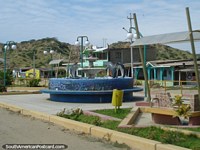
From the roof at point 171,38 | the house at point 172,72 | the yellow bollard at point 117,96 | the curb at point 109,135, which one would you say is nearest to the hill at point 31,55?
the house at point 172,72

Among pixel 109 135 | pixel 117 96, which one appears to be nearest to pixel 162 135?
pixel 109 135

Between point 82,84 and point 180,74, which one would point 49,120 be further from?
point 180,74

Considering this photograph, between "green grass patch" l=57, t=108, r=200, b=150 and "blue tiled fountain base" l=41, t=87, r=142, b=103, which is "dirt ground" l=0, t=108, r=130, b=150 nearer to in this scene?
"green grass patch" l=57, t=108, r=200, b=150

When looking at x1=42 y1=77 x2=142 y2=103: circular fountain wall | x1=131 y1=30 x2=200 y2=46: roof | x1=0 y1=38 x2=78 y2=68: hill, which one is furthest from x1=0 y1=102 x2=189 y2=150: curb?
x1=0 y1=38 x2=78 y2=68: hill

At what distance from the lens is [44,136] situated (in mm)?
9445

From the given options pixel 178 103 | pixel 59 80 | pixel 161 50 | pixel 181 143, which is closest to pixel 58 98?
pixel 59 80

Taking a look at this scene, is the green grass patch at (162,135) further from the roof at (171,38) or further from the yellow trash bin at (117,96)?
the yellow trash bin at (117,96)

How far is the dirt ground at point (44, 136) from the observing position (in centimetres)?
829

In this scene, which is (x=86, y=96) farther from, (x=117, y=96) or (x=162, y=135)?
(x=162, y=135)

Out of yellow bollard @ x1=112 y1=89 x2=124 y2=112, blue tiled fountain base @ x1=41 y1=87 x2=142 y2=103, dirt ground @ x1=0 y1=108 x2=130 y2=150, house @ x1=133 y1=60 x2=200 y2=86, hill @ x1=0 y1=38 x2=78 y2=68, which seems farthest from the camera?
hill @ x1=0 y1=38 x2=78 y2=68

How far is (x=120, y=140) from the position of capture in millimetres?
8406

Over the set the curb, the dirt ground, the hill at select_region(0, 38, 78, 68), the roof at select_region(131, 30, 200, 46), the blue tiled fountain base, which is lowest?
the dirt ground

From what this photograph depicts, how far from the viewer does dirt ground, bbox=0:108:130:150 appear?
27.2ft

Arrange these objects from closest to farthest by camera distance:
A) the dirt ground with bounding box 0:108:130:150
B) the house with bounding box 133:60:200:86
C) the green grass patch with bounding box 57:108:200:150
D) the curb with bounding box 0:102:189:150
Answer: the curb with bounding box 0:102:189:150
the green grass patch with bounding box 57:108:200:150
the dirt ground with bounding box 0:108:130:150
the house with bounding box 133:60:200:86
